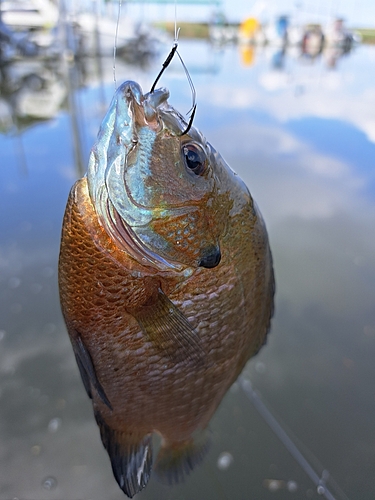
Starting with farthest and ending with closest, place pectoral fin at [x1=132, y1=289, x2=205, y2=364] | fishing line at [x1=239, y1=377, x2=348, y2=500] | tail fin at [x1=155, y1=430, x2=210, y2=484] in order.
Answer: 1. fishing line at [x1=239, y1=377, x2=348, y2=500]
2. tail fin at [x1=155, y1=430, x2=210, y2=484]
3. pectoral fin at [x1=132, y1=289, x2=205, y2=364]

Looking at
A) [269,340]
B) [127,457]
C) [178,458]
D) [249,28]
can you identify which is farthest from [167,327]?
[249,28]

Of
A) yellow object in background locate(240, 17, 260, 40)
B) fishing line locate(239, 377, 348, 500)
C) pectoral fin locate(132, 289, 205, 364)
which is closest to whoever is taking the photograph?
pectoral fin locate(132, 289, 205, 364)

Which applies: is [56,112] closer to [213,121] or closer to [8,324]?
[213,121]

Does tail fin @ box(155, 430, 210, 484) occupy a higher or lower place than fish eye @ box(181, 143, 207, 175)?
lower

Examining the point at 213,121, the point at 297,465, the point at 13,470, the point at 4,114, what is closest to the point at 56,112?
the point at 4,114

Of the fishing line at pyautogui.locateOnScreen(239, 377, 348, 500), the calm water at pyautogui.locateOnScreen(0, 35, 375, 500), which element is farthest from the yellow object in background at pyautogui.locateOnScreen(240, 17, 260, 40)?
the fishing line at pyautogui.locateOnScreen(239, 377, 348, 500)

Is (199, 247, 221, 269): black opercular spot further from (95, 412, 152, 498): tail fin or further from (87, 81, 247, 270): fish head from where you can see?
(95, 412, 152, 498): tail fin
